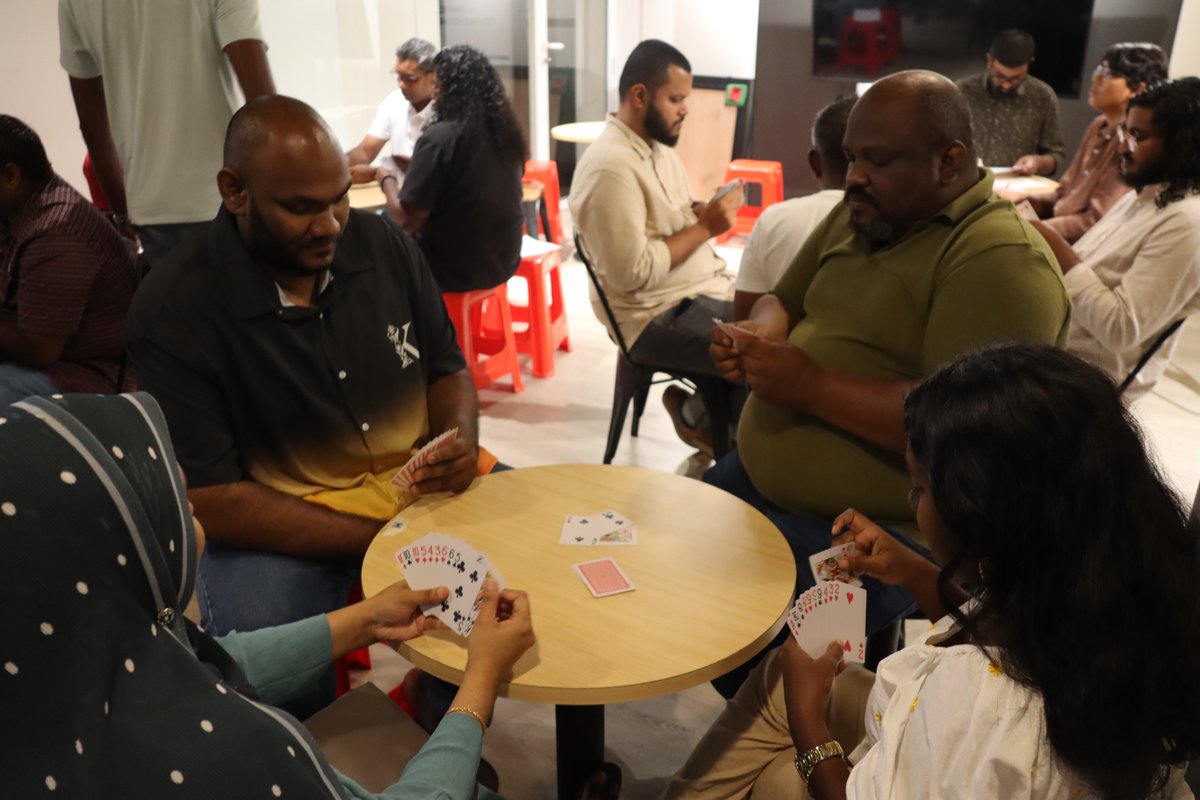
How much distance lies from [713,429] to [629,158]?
2.99 feet

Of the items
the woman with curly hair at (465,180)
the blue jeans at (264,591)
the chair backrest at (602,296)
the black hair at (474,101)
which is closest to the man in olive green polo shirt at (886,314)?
the blue jeans at (264,591)

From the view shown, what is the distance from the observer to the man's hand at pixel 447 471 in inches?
75.9

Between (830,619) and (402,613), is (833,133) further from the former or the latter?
(402,613)

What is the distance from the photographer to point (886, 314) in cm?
190

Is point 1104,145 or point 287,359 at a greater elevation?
point 1104,145

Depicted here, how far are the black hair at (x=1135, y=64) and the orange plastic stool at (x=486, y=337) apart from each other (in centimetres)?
299

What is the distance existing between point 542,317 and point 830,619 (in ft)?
9.94

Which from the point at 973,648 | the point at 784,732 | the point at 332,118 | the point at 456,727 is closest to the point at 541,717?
the point at 784,732

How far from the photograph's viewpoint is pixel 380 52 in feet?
19.7

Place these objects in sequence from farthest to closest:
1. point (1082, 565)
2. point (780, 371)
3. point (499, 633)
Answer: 1. point (780, 371)
2. point (499, 633)
3. point (1082, 565)

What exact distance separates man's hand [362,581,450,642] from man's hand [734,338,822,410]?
0.76 m

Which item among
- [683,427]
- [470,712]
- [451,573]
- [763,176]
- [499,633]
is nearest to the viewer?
[470,712]

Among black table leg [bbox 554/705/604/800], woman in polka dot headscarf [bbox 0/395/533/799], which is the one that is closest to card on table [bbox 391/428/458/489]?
black table leg [bbox 554/705/604/800]

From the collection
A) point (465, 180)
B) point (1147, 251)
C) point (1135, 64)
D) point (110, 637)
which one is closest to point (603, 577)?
point (110, 637)
